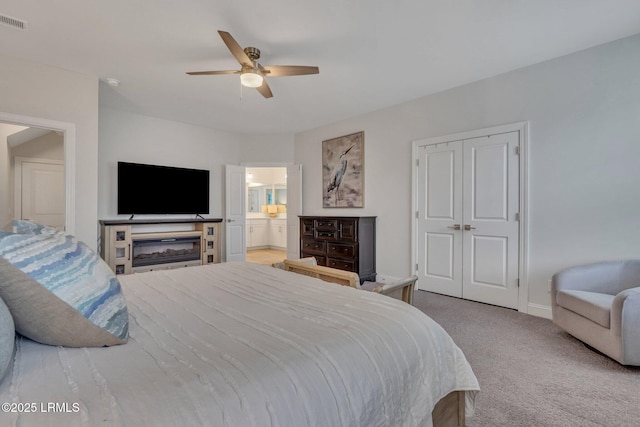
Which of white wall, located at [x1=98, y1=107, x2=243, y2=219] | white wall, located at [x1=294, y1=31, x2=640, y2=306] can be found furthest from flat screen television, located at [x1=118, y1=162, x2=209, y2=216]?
white wall, located at [x1=294, y1=31, x2=640, y2=306]

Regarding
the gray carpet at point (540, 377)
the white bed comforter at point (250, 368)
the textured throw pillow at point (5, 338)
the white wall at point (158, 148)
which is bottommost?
the gray carpet at point (540, 377)

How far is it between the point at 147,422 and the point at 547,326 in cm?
350

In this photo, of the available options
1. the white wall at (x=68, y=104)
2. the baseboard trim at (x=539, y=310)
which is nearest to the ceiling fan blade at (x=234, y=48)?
the white wall at (x=68, y=104)

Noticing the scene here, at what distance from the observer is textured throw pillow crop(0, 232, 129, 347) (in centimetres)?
77

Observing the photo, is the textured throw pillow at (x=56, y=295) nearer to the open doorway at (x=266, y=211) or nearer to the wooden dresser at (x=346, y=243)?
the wooden dresser at (x=346, y=243)

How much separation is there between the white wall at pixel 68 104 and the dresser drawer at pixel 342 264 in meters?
3.15

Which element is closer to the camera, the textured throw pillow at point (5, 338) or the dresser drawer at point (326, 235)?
the textured throw pillow at point (5, 338)

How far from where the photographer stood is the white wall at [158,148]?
4574 mm

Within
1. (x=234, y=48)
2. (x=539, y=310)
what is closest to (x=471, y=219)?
(x=539, y=310)

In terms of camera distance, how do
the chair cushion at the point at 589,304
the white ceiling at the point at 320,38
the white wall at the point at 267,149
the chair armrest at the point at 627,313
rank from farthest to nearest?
1. the white wall at the point at 267,149
2. the white ceiling at the point at 320,38
3. the chair cushion at the point at 589,304
4. the chair armrest at the point at 627,313

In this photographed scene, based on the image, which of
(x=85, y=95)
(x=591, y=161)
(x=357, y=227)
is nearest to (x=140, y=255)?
(x=85, y=95)

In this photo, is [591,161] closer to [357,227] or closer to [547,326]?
[547,326]

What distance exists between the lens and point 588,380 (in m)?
1.91

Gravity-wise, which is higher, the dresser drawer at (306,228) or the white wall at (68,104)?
the white wall at (68,104)
